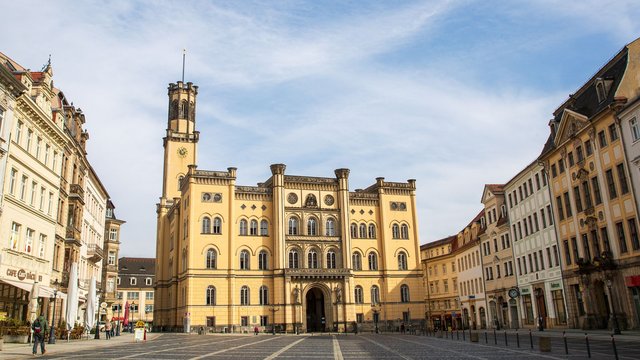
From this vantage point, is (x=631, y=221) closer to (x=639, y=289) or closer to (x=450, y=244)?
(x=639, y=289)

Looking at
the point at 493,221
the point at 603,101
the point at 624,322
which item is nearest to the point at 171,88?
the point at 493,221

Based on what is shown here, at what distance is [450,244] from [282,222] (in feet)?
93.8

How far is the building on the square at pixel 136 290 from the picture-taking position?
113m

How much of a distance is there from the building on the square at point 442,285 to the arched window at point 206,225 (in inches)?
1291

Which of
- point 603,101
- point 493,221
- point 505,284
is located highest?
point 603,101

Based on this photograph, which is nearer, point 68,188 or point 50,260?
point 50,260

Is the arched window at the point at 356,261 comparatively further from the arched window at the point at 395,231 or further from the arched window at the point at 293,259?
the arched window at the point at 293,259

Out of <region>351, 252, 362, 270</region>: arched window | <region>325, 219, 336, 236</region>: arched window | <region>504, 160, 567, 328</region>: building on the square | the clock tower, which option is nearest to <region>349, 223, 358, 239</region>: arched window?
<region>351, 252, 362, 270</region>: arched window

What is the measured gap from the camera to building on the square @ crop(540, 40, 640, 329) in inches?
1423

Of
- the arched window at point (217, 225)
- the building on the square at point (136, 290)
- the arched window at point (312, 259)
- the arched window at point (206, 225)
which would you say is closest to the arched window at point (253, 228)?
the arched window at point (217, 225)

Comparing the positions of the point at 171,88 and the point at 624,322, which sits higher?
the point at 171,88

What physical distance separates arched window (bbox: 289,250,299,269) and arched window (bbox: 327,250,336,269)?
14.4 feet

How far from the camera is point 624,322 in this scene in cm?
3584

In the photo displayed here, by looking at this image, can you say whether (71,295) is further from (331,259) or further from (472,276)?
(472,276)
